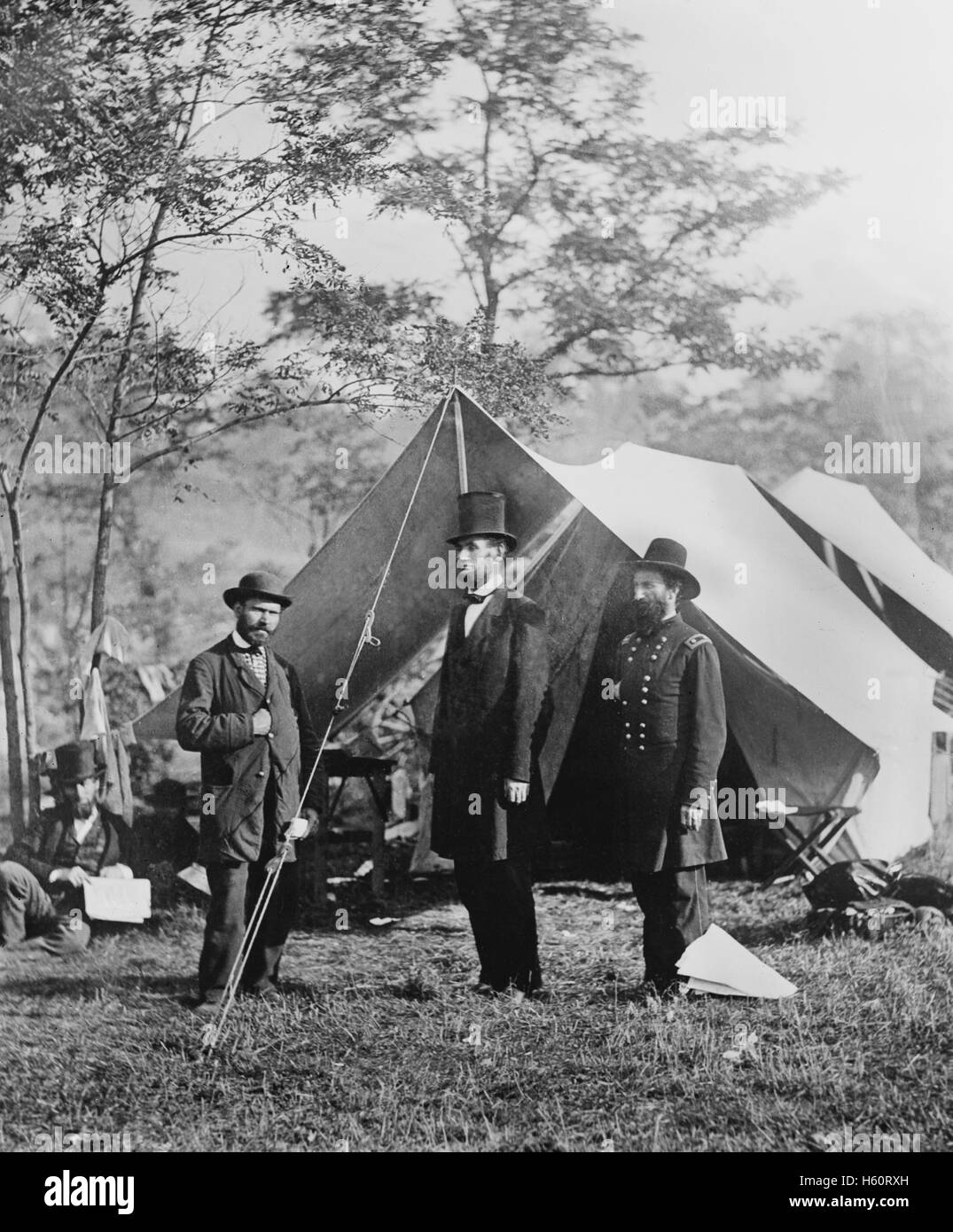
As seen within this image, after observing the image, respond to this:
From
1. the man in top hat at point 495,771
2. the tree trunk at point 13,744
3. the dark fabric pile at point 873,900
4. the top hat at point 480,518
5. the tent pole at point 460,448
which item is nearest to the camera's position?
the man in top hat at point 495,771

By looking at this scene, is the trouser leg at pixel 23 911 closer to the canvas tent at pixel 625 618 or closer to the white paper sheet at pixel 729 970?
the canvas tent at pixel 625 618

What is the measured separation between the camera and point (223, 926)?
4.75 metres

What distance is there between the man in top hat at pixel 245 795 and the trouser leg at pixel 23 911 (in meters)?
0.76

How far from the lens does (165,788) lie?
499cm

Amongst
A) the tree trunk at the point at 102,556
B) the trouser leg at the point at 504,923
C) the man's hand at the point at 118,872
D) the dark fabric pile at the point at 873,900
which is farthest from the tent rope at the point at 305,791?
the dark fabric pile at the point at 873,900

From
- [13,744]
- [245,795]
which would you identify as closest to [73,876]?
[13,744]

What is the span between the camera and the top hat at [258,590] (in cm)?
498

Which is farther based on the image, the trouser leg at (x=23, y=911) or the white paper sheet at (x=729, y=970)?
the trouser leg at (x=23, y=911)

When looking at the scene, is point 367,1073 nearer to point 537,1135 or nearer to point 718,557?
point 537,1135

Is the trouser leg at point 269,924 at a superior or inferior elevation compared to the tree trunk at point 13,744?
inferior

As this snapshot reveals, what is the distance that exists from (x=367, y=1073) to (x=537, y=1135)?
2.26ft

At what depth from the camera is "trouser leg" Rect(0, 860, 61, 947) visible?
4.98 m

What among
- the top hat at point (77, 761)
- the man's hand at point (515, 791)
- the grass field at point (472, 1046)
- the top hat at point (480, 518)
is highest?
the top hat at point (480, 518)

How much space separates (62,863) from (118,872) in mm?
268
